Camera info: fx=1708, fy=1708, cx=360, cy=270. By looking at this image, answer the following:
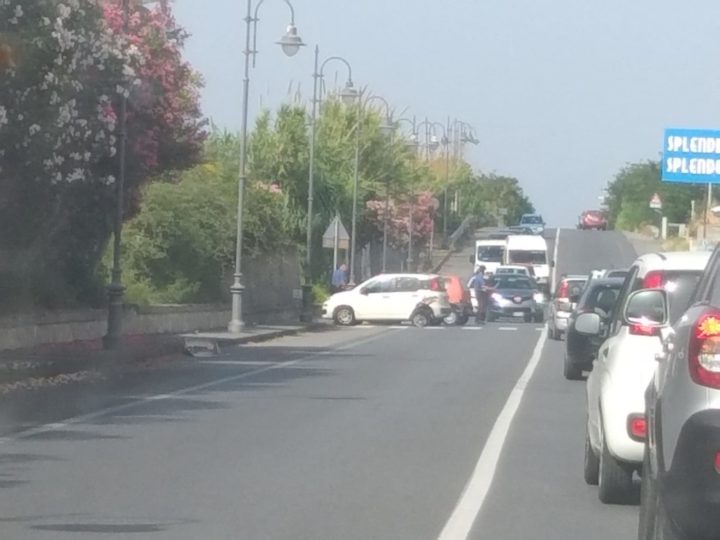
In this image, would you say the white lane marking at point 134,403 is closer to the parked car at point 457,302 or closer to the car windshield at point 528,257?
the parked car at point 457,302

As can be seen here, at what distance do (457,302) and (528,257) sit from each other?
24723 mm

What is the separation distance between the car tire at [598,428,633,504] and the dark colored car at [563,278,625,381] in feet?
38.7

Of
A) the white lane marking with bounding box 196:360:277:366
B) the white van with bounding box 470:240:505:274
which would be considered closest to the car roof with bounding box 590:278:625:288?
the white lane marking with bounding box 196:360:277:366

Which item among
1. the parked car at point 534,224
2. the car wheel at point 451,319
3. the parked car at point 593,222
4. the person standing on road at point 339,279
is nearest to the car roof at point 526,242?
the person standing on road at point 339,279

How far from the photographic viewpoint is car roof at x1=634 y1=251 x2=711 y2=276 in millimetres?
12633

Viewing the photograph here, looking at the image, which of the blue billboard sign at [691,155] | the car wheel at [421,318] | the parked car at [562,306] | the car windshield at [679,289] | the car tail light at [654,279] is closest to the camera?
the car windshield at [679,289]

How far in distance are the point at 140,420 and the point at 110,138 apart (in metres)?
13.2

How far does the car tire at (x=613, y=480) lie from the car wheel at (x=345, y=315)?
3779 centimetres

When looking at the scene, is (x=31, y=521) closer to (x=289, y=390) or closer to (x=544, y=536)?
(x=544, y=536)

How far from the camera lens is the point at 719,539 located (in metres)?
6.93

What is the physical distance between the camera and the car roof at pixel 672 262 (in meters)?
12.6

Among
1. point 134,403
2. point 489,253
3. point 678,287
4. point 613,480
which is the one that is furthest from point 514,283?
point 678,287

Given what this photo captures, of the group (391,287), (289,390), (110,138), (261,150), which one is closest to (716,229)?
(261,150)

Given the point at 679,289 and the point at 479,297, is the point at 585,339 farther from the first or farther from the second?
the point at 479,297
